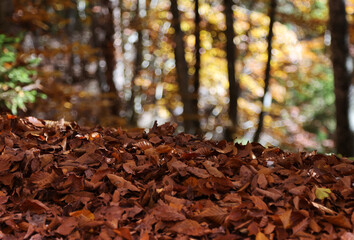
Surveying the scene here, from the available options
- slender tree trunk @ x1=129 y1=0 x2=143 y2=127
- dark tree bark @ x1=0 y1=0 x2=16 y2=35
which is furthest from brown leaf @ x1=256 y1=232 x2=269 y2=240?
slender tree trunk @ x1=129 y1=0 x2=143 y2=127

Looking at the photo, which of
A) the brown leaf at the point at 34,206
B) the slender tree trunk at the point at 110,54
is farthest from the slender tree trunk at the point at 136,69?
the brown leaf at the point at 34,206

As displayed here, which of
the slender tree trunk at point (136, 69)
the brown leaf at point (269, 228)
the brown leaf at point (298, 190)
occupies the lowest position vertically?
the slender tree trunk at point (136, 69)

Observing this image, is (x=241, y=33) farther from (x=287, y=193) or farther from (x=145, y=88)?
(x=287, y=193)

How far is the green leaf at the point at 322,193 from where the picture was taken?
2.44 metres

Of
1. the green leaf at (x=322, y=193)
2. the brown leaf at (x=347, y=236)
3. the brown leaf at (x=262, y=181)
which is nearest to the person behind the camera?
the brown leaf at (x=347, y=236)

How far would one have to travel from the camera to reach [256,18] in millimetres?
11109

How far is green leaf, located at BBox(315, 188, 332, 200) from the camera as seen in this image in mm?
2439

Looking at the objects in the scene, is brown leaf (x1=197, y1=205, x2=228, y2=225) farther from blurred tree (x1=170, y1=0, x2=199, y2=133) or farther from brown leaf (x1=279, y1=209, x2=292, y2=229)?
blurred tree (x1=170, y1=0, x2=199, y2=133)

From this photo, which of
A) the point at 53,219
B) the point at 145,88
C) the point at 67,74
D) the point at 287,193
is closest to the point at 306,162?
the point at 287,193

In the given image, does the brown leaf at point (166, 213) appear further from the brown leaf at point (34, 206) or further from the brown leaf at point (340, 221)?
the brown leaf at point (340, 221)

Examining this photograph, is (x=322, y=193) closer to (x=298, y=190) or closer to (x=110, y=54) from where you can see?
(x=298, y=190)

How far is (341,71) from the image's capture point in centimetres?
547

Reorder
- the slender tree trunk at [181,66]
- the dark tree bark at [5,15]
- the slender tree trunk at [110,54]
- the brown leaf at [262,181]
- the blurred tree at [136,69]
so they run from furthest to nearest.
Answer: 1. the blurred tree at [136,69]
2. the slender tree trunk at [110,54]
3. the slender tree trunk at [181,66]
4. the dark tree bark at [5,15]
5. the brown leaf at [262,181]

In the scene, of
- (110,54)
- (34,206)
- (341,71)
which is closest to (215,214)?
(34,206)
